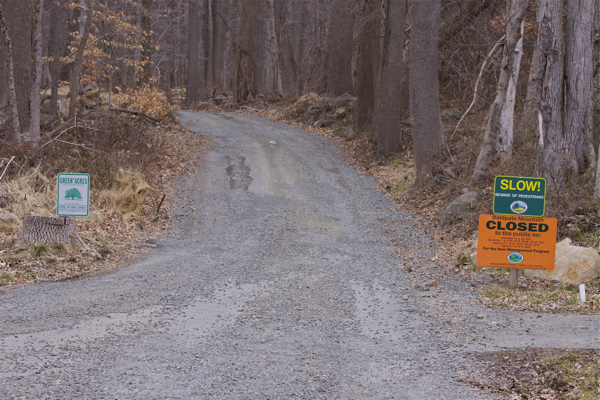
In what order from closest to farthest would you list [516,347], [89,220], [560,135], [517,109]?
[516,347] < [560,135] < [89,220] < [517,109]

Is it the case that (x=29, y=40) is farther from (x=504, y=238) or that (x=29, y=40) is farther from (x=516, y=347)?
(x=516, y=347)

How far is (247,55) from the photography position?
31.4 meters

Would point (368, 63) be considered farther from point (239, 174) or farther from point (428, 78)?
point (239, 174)

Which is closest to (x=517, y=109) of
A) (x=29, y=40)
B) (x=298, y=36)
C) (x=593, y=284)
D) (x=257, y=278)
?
(x=593, y=284)

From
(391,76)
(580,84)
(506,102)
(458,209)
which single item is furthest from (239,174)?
(580,84)

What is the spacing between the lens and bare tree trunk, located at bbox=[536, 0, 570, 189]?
10547mm

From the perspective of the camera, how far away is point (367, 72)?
72.5ft

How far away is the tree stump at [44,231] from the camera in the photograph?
927 centimetres

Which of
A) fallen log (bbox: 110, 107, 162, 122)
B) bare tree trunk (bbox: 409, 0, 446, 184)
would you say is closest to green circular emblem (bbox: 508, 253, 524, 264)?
bare tree trunk (bbox: 409, 0, 446, 184)

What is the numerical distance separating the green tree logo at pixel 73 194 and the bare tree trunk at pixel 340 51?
768 inches

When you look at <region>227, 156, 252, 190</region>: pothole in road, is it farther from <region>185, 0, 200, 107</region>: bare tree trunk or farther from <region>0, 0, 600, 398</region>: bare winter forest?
<region>185, 0, 200, 107</region>: bare tree trunk

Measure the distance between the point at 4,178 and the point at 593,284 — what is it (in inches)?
442

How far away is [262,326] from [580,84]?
26.0 feet

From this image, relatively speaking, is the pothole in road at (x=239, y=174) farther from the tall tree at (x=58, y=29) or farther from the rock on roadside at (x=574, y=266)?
the rock on roadside at (x=574, y=266)
